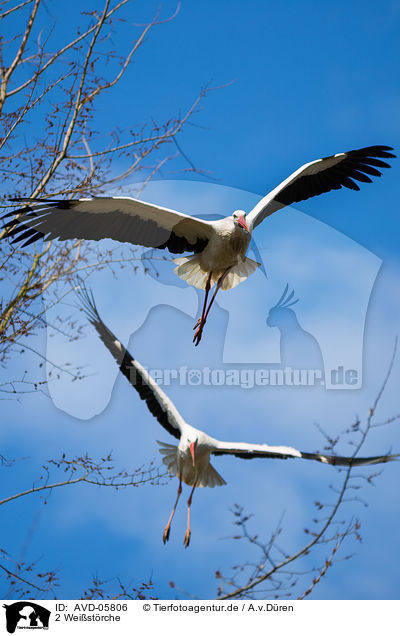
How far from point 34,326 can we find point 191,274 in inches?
58.0

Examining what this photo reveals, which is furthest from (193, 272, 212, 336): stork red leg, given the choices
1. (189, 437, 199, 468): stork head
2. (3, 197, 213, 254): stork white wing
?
(189, 437, 199, 468): stork head

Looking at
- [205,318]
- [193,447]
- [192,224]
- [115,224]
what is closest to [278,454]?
[193,447]

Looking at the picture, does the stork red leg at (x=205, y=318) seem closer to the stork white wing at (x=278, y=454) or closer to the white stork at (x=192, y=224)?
the white stork at (x=192, y=224)

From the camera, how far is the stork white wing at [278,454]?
405 centimetres

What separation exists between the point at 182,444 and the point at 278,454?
0.71 meters

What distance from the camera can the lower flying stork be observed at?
4438 millimetres

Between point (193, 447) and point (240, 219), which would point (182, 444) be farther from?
point (240, 219)

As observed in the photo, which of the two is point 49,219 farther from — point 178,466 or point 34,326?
point 178,466

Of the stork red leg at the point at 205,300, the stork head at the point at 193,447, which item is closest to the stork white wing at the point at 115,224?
the stork red leg at the point at 205,300

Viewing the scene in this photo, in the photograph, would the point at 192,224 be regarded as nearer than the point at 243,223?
No
